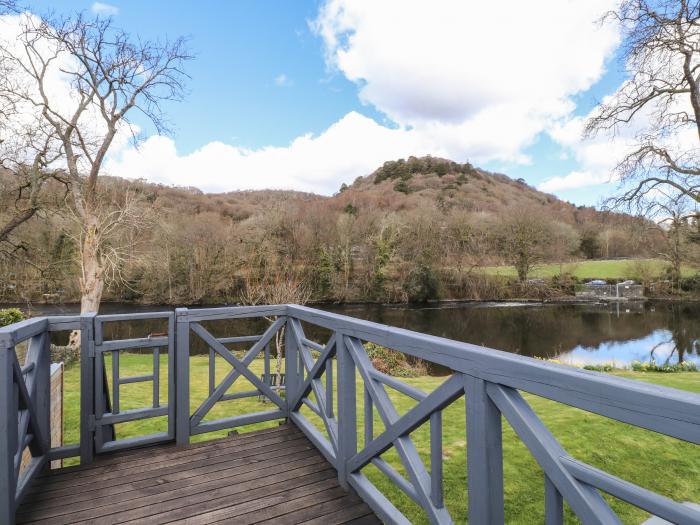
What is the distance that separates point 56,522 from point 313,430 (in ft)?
5.50

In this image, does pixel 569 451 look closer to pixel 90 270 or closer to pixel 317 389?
pixel 317 389

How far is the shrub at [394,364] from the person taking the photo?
38.3 feet

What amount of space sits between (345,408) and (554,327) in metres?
20.8

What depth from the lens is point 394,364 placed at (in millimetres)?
12273

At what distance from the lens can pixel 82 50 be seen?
1272cm

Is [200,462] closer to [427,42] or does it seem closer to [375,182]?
[427,42]

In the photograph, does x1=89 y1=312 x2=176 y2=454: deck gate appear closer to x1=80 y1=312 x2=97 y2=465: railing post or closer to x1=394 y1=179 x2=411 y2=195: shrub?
x1=80 y1=312 x2=97 y2=465: railing post

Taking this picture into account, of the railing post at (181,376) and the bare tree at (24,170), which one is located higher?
the bare tree at (24,170)

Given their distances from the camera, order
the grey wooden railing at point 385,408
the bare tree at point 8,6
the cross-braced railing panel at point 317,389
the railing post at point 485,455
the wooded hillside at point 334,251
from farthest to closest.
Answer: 1. the wooded hillside at point 334,251
2. the bare tree at point 8,6
3. the cross-braced railing panel at point 317,389
4. the railing post at point 485,455
5. the grey wooden railing at point 385,408

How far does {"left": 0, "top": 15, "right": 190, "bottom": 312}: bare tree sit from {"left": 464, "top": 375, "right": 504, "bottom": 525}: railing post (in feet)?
43.5

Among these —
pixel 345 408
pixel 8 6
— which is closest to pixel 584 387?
pixel 345 408

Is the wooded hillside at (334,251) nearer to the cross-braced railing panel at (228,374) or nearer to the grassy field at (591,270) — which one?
the grassy field at (591,270)

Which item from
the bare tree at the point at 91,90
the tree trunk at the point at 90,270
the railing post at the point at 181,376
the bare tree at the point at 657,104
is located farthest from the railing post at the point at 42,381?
the bare tree at the point at 657,104

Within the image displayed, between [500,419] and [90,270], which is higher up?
[90,270]
